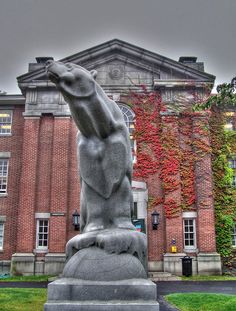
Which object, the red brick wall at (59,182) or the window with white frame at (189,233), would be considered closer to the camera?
the red brick wall at (59,182)

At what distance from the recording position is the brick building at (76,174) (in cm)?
2003

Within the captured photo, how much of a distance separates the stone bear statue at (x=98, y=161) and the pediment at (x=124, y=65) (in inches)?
701

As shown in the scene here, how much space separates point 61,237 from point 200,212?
7490 millimetres

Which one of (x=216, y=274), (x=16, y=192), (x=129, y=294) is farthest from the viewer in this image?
(x=16, y=192)

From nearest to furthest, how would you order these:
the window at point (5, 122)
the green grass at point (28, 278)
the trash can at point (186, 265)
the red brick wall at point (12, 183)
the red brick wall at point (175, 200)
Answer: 1. the green grass at point (28, 278)
2. the trash can at point (186, 265)
3. the red brick wall at point (175, 200)
4. the red brick wall at point (12, 183)
5. the window at point (5, 122)

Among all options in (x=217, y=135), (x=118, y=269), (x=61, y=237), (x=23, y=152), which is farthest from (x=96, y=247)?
(x=217, y=135)

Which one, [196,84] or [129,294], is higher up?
[196,84]

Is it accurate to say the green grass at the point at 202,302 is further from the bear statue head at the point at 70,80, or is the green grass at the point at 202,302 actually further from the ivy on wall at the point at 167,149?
the ivy on wall at the point at 167,149

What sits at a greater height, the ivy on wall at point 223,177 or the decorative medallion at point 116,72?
the decorative medallion at point 116,72

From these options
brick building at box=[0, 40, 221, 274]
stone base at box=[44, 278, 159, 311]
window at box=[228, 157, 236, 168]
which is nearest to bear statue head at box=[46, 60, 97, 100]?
stone base at box=[44, 278, 159, 311]

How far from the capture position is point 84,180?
4781 millimetres

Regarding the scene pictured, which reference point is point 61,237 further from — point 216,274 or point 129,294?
point 129,294

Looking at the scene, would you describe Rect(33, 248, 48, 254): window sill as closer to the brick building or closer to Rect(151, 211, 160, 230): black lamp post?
the brick building

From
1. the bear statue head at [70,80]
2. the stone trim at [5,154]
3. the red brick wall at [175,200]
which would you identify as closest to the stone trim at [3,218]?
the stone trim at [5,154]
